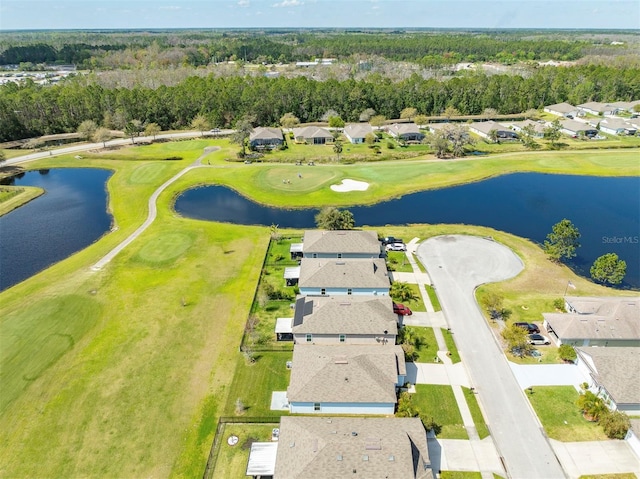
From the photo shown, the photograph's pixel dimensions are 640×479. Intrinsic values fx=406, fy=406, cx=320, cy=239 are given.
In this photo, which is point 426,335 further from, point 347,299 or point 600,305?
point 600,305

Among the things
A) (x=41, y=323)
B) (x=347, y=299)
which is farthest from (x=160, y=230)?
(x=347, y=299)

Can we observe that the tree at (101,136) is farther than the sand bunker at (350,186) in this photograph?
Yes

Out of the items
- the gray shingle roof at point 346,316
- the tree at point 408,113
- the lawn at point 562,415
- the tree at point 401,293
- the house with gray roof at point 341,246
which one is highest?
the tree at point 408,113

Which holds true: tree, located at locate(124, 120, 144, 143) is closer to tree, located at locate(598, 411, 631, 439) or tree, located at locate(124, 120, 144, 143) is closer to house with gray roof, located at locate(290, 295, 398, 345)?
house with gray roof, located at locate(290, 295, 398, 345)

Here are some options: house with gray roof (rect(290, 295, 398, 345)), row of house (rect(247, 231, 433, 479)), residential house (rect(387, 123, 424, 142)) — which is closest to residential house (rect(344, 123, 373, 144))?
residential house (rect(387, 123, 424, 142))

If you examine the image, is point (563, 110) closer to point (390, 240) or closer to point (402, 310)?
point (390, 240)

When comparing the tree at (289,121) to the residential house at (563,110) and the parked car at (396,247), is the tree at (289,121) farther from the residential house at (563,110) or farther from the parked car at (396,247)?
the residential house at (563,110)

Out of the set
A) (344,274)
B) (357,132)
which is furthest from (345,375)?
(357,132)

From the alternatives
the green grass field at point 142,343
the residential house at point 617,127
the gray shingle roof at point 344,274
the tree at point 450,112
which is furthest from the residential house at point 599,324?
the tree at point 450,112
